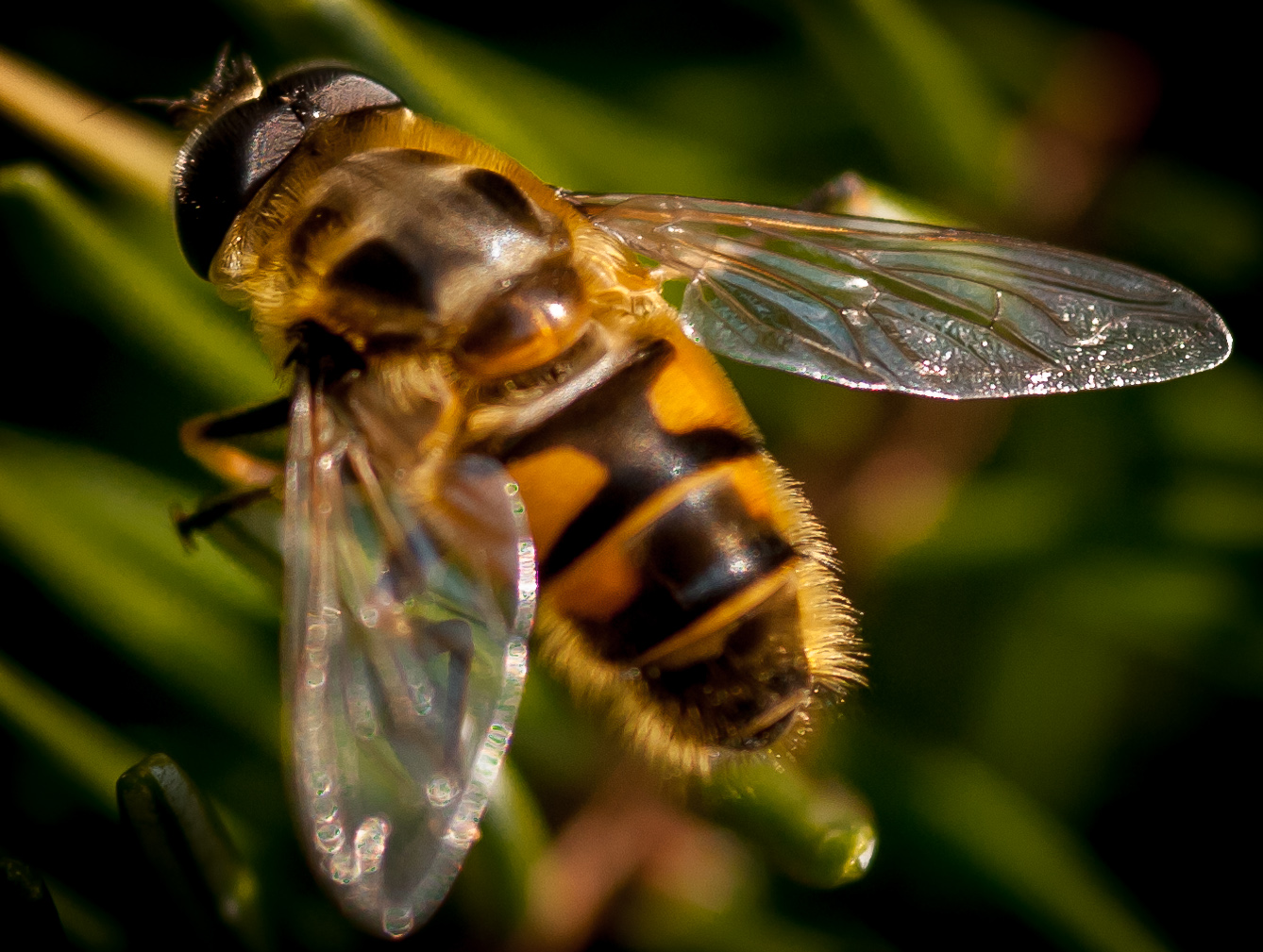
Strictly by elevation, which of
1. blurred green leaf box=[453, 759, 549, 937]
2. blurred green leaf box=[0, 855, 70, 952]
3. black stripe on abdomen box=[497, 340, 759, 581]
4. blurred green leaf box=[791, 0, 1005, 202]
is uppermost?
blurred green leaf box=[791, 0, 1005, 202]

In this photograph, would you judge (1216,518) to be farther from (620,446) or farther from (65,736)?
(65,736)

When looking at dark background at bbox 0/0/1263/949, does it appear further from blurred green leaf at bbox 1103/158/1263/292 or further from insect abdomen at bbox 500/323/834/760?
insect abdomen at bbox 500/323/834/760

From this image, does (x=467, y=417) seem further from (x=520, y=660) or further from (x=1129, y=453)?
(x=1129, y=453)

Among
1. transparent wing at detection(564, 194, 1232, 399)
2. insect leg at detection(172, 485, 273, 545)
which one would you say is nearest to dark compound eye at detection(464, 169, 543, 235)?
transparent wing at detection(564, 194, 1232, 399)

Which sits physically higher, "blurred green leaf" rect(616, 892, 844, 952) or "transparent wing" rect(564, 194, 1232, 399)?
"transparent wing" rect(564, 194, 1232, 399)

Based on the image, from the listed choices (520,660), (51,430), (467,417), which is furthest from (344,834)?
(51,430)

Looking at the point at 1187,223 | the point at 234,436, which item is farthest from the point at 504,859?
the point at 1187,223
